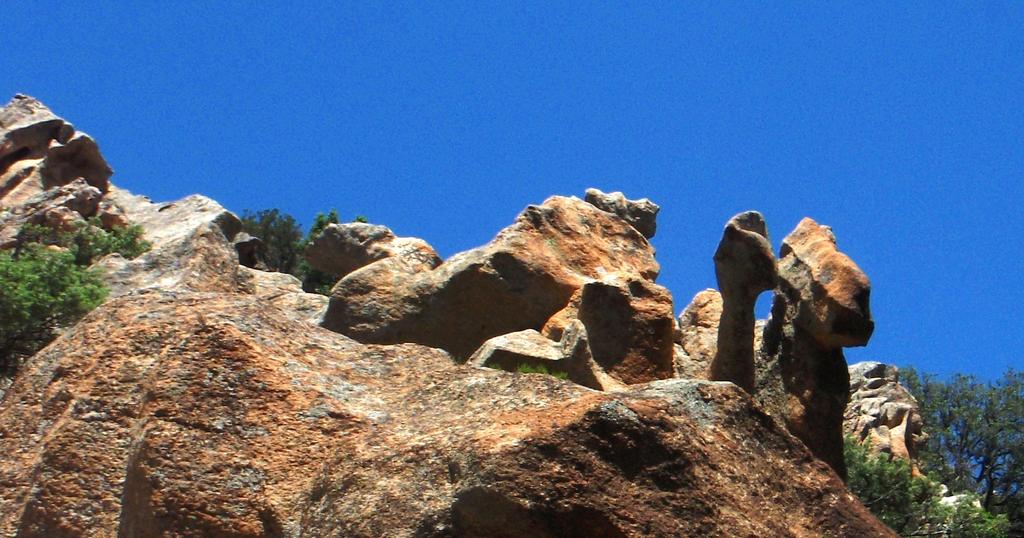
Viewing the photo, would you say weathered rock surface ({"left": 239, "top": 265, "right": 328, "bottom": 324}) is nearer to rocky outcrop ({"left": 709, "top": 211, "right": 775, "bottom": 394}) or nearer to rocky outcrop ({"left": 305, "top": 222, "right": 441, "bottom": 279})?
rocky outcrop ({"left": 305, "top": 222, "right": 441, "bottom": 279})

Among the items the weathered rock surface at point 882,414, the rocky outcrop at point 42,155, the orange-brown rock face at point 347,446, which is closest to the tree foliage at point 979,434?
the weathered rock surface at point 882,414

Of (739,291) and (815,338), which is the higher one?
(739,291)

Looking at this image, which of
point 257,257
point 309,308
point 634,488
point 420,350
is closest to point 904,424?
point 309,308

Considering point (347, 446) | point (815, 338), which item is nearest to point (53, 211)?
point (815, 338)

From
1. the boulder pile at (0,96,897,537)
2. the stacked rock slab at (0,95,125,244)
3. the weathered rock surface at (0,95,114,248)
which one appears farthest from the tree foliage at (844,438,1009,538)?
the weathered rock surface at (0,95,114,248)

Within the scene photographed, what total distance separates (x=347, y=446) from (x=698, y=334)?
13.4m

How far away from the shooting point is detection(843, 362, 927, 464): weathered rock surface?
101 ft

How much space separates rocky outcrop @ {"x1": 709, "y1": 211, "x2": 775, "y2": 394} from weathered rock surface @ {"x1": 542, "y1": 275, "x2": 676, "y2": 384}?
182 centimetres

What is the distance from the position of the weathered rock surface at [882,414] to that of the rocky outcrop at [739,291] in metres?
12.5

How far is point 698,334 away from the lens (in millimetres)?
23578

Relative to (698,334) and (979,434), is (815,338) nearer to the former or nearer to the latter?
(698,334)

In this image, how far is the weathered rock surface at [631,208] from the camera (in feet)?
91.6

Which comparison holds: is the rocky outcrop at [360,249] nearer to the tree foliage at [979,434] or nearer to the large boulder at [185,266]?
the large boulder at [185,266]

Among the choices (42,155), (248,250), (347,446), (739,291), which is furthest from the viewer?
(42,155)
